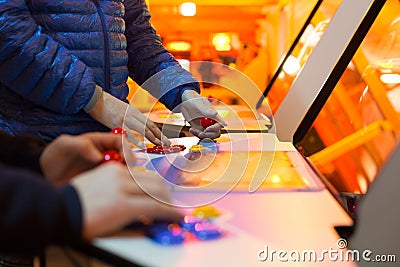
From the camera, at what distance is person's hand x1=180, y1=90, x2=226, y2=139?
1.41 metres

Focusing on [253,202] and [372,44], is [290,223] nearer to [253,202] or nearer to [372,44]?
[253,202]

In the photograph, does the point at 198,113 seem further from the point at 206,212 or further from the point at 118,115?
the point at 206,212

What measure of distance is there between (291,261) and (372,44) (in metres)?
0.98

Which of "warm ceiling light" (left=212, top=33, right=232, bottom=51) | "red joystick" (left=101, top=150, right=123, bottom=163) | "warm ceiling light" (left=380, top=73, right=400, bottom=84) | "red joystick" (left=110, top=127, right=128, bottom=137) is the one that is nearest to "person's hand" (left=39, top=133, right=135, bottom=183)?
"red joystick" (left=101, top=150, right=123, bottom=163)

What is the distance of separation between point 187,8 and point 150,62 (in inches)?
160

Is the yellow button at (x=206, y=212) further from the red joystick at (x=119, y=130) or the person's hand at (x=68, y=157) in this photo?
the red joystick at (x=119, y=130)

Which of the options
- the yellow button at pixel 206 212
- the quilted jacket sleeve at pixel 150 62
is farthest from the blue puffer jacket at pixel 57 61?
the yellow button at pixel 206 212

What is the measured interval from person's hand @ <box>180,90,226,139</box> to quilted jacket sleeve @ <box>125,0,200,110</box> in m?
0.04

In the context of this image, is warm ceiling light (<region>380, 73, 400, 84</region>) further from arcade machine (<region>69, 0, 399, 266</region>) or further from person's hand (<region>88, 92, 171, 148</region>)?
person's hand (<region>88, 92, 171, 148</region>)

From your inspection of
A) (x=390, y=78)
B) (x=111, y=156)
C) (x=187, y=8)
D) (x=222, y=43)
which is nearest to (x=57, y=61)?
(x=111, y=156)

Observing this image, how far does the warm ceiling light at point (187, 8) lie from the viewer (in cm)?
544

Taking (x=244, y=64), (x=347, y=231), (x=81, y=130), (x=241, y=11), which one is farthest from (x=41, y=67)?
(x=241, y=11)

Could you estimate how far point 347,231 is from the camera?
799mm

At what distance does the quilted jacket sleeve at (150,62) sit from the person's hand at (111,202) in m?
0.77
